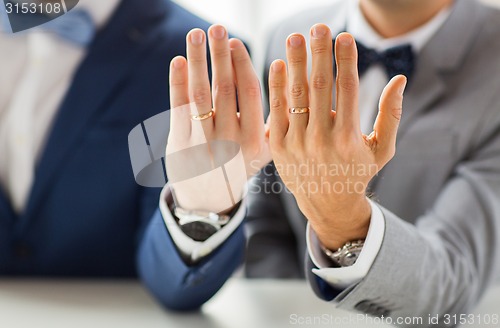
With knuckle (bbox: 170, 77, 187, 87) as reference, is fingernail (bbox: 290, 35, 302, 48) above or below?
above

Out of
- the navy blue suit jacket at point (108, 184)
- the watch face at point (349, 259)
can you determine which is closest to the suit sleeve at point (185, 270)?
the navy blue suit jacket at point (108, 184)

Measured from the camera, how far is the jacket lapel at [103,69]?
57cm

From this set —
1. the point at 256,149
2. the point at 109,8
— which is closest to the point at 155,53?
the point at 109,8

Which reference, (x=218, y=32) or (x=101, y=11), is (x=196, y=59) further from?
(x=101, y=11)

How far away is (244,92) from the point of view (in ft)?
1.37

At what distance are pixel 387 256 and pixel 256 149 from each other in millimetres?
108

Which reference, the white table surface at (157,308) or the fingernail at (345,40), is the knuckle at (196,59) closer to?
the fingernail at (345,40)

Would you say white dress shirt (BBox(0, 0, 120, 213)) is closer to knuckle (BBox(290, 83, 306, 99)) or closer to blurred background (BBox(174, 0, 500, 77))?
blurred background (BBox(174, 0, 500, 77))

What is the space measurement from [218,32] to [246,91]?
4cm

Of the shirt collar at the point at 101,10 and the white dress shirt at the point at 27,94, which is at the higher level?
the shirt collar at the point at 101,10

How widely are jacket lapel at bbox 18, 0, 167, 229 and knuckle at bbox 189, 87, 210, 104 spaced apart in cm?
16

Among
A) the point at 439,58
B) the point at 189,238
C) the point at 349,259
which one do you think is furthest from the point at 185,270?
the point at 439,58

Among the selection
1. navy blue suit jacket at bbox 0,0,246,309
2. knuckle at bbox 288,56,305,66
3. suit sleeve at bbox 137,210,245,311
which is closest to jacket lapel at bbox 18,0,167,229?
navy blue suit jacket at bbox 0,0,246,309

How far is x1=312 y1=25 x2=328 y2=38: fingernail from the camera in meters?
0.38
